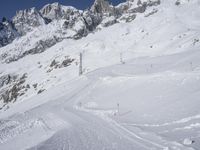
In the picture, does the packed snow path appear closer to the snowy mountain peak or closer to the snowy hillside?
the snowy hillside

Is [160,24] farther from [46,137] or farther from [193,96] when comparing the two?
[46,137]

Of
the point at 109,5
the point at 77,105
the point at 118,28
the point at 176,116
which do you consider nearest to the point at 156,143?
the point at 176,116

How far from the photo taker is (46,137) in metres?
16.7

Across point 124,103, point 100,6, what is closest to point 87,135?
point 124,103

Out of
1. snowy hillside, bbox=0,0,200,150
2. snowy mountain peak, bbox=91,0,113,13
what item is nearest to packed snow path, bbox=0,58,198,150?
snowy hillside, bbox=0,0,200,150

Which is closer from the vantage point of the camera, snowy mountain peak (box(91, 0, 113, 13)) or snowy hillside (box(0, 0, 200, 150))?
snowy hillside (box(0, 0, 200, 150))

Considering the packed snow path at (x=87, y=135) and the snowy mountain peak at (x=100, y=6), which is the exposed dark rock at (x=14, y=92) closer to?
the packed snow path at (x=87, y=135)

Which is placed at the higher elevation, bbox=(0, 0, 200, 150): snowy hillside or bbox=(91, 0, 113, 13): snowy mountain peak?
bbox=(91, 0, 113, 13): snowy mountain peak

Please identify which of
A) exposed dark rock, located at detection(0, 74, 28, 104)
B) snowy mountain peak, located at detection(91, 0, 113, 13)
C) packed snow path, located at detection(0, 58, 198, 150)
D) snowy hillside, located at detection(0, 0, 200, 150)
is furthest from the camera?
snowy mountain peak, located at detection(91, 0, 113, 13)

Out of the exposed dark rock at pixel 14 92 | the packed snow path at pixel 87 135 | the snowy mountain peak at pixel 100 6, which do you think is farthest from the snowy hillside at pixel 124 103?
the snowy mountain peak at pixel 100 6

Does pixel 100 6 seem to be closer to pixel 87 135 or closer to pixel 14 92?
pixel 14 92

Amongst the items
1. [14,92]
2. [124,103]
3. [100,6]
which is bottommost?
[14,92]

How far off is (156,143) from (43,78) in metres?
64.4

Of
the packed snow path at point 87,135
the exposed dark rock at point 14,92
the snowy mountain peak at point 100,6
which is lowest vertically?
the exposed dark rock at point 14,92
